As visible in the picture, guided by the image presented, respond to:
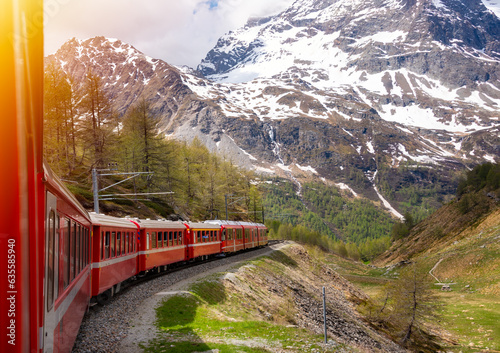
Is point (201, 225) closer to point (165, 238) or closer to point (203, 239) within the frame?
point (203, 239)

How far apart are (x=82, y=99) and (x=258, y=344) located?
40.8m

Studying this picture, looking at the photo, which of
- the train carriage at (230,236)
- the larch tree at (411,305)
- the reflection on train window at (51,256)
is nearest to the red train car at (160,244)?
the train carriage at (230,236)

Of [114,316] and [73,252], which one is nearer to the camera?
[73,252]

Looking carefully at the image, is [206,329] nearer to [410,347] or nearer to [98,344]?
[98,344]

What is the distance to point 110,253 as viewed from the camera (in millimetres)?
16188

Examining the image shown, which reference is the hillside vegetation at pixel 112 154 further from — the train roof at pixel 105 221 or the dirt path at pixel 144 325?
the dirt path at pixel 144 325

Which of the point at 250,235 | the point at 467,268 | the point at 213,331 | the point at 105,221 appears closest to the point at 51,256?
the point at 213,331

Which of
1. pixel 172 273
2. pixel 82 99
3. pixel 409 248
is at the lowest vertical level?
pixel 409 248

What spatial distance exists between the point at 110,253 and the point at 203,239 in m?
19.4

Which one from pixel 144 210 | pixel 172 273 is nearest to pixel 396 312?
pixel 172 273

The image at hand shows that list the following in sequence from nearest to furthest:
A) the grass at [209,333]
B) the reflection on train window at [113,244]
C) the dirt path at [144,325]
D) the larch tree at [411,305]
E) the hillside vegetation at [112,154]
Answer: the dirt path at [144,325], the grass at [209,333], the reflection on train window at [113,244], the larch tree at [411,305], the hillside vegetation at [112,154]

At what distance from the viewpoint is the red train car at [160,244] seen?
22.9 metres

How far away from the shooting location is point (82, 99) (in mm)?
47000

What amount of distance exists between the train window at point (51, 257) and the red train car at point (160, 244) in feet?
57.0
